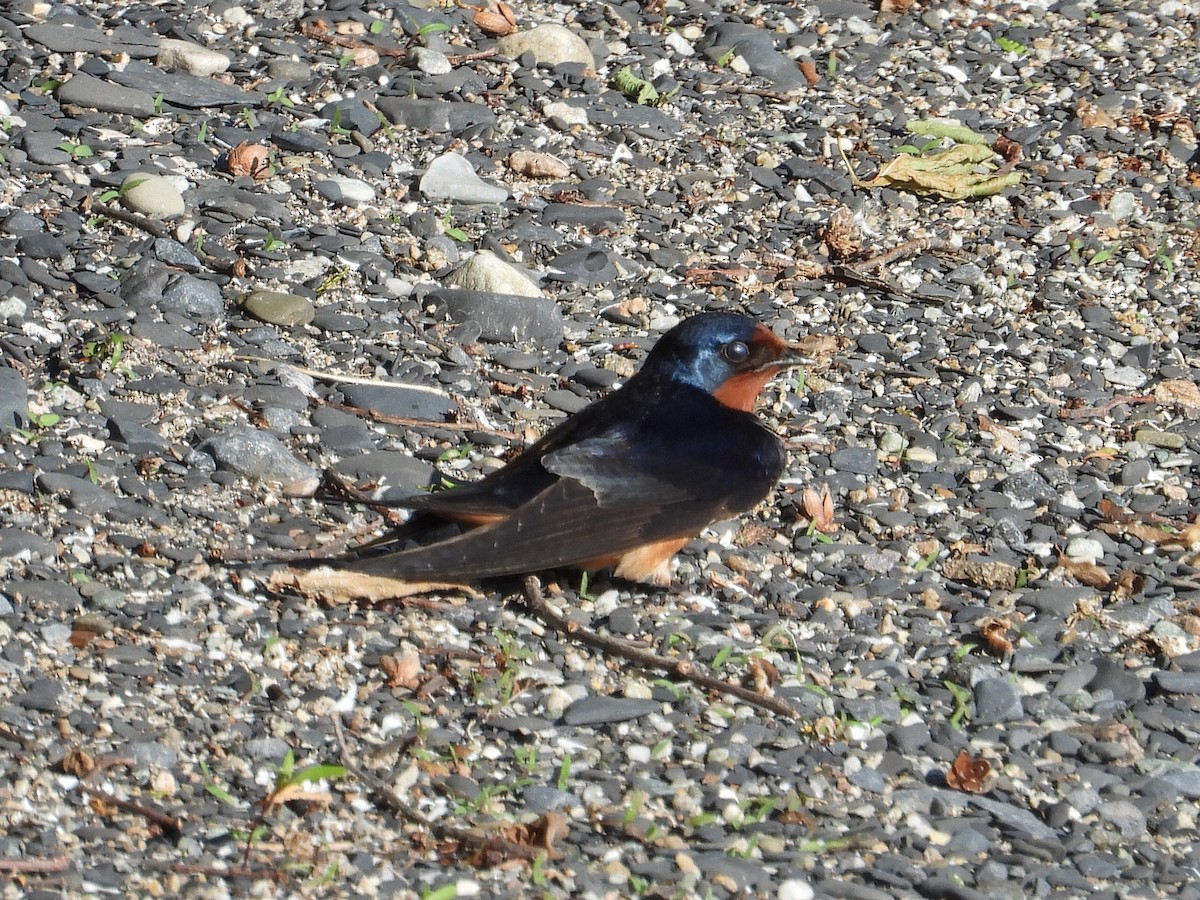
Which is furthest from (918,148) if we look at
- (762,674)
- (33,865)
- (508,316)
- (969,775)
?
(33,865)

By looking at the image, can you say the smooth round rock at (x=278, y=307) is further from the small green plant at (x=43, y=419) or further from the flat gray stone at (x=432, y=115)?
the flat gray stone at (x=432, y=115)

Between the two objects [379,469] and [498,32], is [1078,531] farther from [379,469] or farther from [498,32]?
[498,32]

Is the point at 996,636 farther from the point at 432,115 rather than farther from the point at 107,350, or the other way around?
the point at 432,115

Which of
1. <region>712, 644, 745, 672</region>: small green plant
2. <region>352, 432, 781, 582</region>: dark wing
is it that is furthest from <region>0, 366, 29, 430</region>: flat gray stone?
<region>712, 644, 745, 672</region>: small green plant

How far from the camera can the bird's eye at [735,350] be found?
4453 mm

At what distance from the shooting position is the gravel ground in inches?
132

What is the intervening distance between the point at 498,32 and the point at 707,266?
1.52m

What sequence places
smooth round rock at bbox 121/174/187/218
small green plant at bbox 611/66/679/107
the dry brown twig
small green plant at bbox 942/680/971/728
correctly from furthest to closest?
small green plant at bbox 611/66/679/107
smooth round rock at bbox 121/174/187/218
small green plant at bbox 942/680/971/728
the dry brown twig

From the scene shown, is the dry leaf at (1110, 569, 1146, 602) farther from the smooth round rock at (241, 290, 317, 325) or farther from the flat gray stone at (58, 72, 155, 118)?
the flat gray stone at (58, 72, 155, 118)

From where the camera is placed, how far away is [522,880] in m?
3.16

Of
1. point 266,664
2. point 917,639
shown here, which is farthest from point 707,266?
point 266,664

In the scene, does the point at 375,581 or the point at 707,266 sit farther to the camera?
the point at 707,266

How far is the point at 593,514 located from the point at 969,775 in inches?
42.2

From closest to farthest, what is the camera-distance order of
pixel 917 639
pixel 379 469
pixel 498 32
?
pixel 917 639 < pixel 379 469 < pixel 498 32
